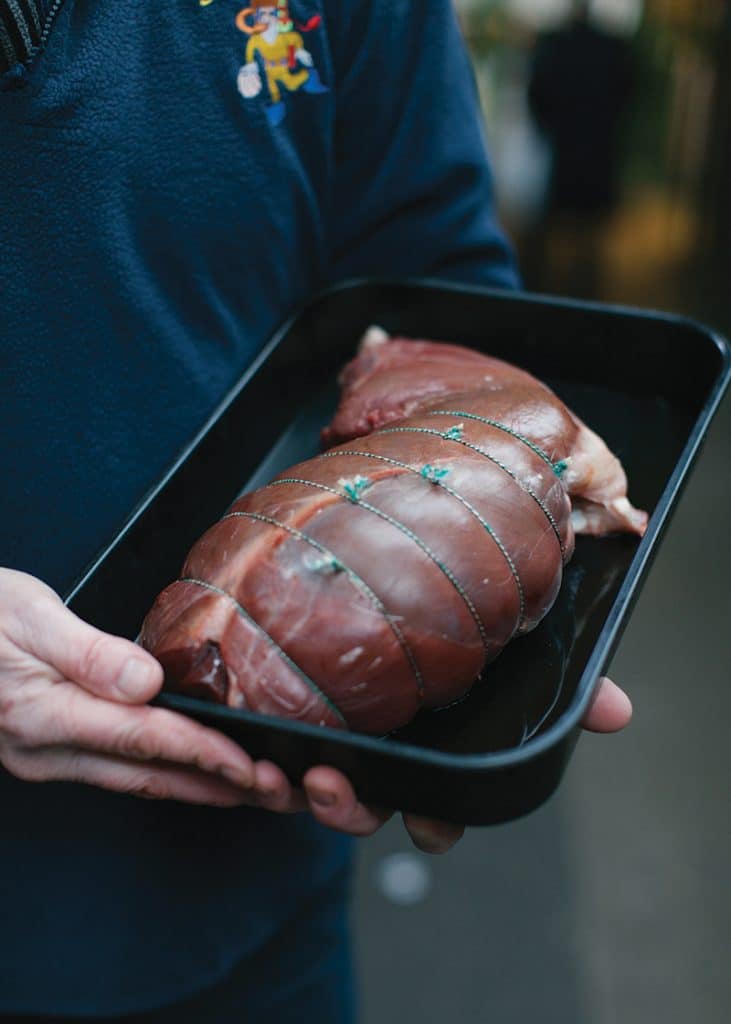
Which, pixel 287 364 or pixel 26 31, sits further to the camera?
pixel 287 364

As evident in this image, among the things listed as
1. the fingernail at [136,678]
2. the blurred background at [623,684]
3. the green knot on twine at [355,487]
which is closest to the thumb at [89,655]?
the fingernail at [136,678]

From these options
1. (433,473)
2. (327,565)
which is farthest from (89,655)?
(433,473)

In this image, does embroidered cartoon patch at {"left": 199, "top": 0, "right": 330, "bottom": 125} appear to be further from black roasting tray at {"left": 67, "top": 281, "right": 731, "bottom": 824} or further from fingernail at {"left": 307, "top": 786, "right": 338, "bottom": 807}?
fingernail at {"left": 307, "top": 786, "right": 338, "bottom": 807}

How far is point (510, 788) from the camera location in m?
0.95

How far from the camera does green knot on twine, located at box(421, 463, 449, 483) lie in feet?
3.67

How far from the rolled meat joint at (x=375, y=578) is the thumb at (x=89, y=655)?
6cm

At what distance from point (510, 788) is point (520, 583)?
0.25 meters

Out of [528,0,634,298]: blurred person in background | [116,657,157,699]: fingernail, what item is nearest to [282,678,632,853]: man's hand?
[116,657,157,699]: fingernail

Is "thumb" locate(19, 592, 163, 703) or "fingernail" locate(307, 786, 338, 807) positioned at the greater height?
"thumb" locate(19, 592, 163, 703)

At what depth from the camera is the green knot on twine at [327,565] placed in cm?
104

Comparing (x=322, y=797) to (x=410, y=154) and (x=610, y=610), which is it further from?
(x=410, y=154)

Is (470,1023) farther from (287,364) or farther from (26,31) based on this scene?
(26,31)

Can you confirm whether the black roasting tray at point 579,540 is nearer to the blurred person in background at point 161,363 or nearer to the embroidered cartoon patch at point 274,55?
the blurred person in background at point 161,363

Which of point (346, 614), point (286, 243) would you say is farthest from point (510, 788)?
point (286, 243)
